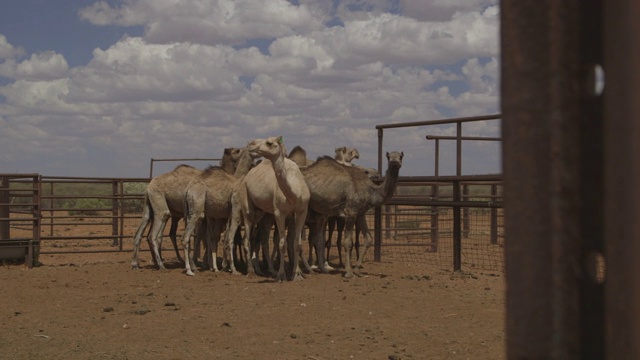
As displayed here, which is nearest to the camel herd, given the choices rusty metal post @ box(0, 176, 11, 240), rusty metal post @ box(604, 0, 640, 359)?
rusty metal post @ box(0, 176, 11, 240)

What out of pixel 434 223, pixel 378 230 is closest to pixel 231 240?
pixel 378 230

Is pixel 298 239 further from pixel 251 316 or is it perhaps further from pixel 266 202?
pixel 251 316

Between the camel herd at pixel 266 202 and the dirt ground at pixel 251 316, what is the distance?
0.65 m

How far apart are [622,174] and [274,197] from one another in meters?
12.0

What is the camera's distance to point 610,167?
0.97 m

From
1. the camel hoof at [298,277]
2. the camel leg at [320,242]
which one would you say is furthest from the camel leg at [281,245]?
the camel leg at [320,242]

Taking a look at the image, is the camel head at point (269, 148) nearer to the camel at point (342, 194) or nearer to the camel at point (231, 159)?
the camel at point (342, 194)

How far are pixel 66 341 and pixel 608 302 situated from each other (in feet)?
25.6

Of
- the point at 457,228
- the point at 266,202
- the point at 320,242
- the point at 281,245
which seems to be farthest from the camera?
Answer: the point at 320,242

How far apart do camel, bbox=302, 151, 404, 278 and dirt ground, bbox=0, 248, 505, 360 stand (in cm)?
91

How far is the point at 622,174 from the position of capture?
3.11ft

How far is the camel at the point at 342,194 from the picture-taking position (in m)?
13.8

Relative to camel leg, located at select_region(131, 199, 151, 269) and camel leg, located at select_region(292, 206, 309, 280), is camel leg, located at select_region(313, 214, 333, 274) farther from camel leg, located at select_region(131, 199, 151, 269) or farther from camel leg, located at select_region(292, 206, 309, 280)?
camel leg, located at select_region(131, 199, 151, 269)

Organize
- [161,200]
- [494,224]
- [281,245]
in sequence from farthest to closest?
[494,224] < [161,200] < [281,245]
